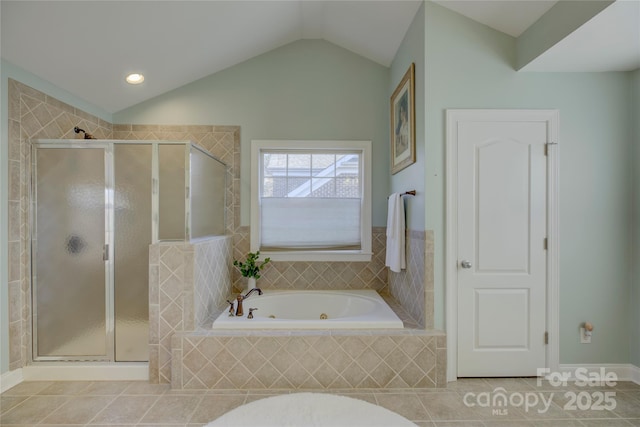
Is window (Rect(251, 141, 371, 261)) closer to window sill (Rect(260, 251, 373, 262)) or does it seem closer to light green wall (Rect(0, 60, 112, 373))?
window sill (Rect(260, 251, 373, 262))

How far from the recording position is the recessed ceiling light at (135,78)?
291 cm

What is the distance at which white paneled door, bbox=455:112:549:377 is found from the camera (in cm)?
246

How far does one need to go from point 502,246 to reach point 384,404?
139 cm

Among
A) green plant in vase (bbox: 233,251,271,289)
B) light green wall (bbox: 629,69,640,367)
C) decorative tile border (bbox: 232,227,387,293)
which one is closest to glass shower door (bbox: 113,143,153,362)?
green plant in vase (bbox: 233,251,271,289)

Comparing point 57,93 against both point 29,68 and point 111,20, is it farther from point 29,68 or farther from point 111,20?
point 111,20

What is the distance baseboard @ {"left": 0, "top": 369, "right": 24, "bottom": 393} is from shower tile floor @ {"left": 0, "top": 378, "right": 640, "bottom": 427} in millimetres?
48

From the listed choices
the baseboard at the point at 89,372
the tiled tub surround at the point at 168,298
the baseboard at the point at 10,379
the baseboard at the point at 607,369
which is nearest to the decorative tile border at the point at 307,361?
the tiled tub surround at the point at 168,298

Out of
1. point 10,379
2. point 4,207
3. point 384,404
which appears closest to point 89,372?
point 10,379

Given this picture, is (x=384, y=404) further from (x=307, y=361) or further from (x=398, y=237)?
(x=398, y=237)

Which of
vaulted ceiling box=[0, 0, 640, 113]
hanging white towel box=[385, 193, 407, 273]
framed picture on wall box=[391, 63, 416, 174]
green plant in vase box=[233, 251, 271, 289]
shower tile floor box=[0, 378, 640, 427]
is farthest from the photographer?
green plant in vase box=[233, 251, 271, 289]

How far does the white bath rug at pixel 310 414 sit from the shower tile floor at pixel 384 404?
0.41ft

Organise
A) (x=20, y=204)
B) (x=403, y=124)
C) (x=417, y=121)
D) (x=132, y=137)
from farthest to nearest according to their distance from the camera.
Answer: (x=132, y=137)
(x=403, y=124)
(x=417, y=121)
(x=20, y=204)

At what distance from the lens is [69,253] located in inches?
99.0

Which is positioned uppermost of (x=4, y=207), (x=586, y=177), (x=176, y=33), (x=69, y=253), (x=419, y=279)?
(x=176, y=33)
